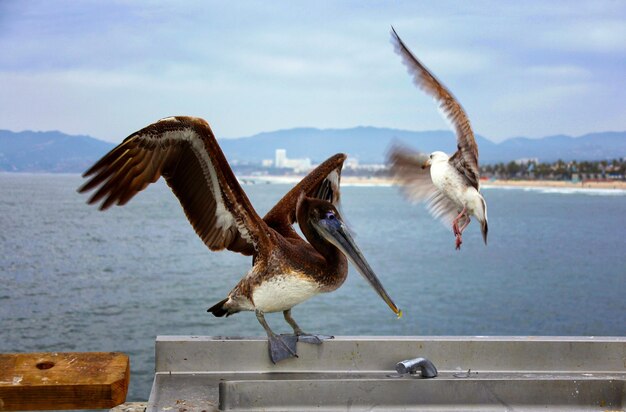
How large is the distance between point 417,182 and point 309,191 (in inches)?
94.1

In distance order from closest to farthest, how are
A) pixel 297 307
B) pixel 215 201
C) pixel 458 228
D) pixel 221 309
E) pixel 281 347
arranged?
pixel 281 347 → pixel 215 201 → pixel 221 309 → pixel 458 228 → pixel 297 307

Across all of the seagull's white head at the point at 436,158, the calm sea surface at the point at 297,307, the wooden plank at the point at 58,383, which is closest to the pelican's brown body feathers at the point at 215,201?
the wooden plank at the point at 58,383

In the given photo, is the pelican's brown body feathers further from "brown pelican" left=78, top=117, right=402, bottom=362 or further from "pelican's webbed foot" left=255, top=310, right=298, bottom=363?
"pelican's webbed foot" left=255, top=310, right=298, bottom=363

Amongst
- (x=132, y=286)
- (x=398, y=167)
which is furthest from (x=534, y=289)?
(x=398, y=167)

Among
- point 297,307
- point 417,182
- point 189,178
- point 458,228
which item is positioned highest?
point 189,178

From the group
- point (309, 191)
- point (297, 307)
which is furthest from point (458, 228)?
point (297, 307)

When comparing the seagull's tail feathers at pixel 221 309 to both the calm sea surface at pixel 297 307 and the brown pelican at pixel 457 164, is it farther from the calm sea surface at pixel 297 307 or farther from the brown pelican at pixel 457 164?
the calm sea surface at pixel 297 307

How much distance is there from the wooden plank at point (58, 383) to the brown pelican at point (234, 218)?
3.01 ft

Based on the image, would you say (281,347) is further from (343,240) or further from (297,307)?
(297,307)

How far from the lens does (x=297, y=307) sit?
2439cm

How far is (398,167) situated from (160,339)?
3.58m

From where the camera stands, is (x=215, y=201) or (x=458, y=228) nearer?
(x=215, y=201)

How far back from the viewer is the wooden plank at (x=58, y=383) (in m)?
3.09

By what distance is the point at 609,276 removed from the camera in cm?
3438
